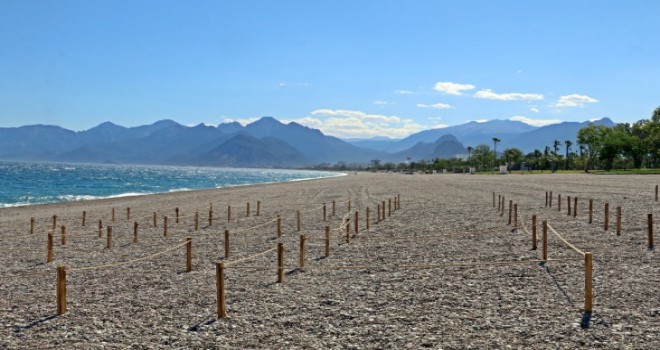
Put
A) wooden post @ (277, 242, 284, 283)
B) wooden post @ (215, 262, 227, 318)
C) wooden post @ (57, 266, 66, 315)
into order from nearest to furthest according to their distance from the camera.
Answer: wooden post @ (215, 262, 227, 318), wooden post @ (57, 266, 66, 315), wooden post @ (277, 242, 284, 283)

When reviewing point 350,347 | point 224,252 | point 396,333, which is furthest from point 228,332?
point 224,252

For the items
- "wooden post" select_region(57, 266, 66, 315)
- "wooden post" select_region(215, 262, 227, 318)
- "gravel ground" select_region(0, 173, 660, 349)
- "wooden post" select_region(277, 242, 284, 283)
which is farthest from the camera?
"wooden post" select_region(277, 242, 284, 283)

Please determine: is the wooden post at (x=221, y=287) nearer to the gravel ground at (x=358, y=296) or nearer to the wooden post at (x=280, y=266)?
the gravel ground at (x=358, y=296)

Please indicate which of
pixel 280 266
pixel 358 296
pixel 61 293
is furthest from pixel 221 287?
pixel 61 293

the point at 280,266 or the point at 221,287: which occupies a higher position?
the point at 221,287

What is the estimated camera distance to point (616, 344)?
8133 millimetres

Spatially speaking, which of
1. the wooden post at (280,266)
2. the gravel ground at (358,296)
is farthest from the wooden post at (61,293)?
the wooden post at (280,266)

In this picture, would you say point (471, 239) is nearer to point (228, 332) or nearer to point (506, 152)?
point (228, 332)

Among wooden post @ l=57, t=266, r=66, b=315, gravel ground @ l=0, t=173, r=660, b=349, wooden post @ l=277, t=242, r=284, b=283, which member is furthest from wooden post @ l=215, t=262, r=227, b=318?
wooden post @ l=57, t=266, r=66, b=315

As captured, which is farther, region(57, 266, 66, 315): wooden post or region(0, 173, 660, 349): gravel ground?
region(57, 266, 66, 315): wooden post

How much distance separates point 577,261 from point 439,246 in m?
4.82

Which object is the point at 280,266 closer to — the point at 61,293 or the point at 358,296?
the point at 358,296

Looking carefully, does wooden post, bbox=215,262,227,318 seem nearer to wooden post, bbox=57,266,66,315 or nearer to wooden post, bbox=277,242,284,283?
wooden post, bbox=277,242,284,283

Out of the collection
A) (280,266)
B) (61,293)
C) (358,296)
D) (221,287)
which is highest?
(221,287)
